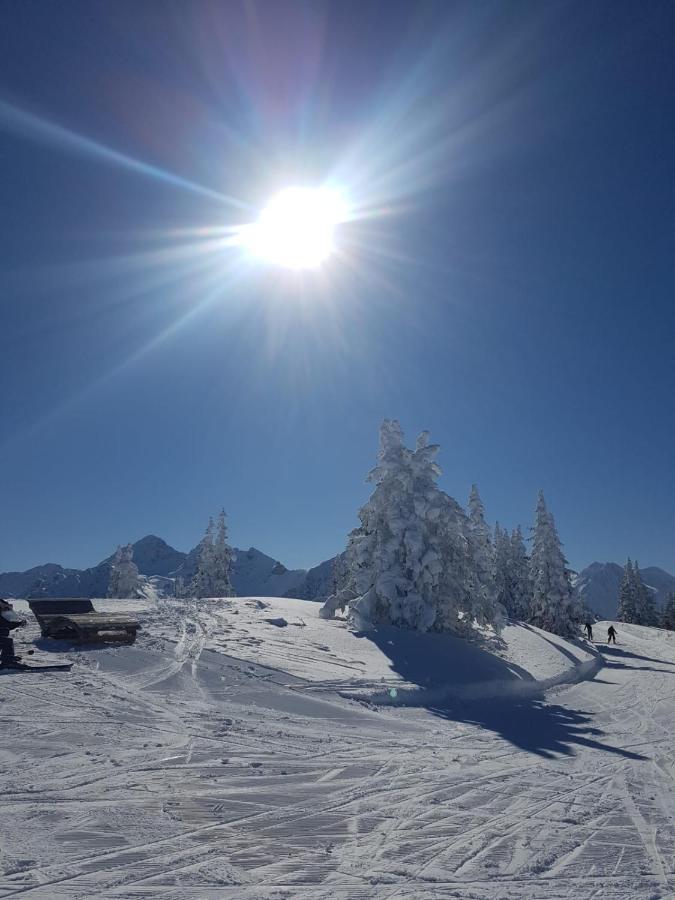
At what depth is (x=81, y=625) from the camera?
12.8 meters

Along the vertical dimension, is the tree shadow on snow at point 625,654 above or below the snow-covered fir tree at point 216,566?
below

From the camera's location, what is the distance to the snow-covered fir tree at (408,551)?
22.3 m

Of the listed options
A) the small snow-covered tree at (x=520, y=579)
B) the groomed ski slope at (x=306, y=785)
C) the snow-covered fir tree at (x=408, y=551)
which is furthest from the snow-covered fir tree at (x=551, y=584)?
the groomed ski slope at (x=306, y=785)

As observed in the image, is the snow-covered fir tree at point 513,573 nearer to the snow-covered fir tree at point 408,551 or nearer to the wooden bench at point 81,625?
the snow-covered fir tree at point 408,551

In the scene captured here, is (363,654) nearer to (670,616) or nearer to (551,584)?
(551,584)

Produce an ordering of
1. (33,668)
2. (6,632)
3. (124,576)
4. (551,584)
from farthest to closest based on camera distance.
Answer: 1. (124,576)
2. (551,584)
3. (6,632)
4. (33,668)

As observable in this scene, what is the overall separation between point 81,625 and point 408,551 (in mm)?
13822

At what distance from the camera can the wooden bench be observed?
12906 millimetres

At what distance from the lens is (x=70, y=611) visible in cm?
1432

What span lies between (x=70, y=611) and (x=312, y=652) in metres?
7.07

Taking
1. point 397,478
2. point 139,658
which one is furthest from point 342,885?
point 397,478

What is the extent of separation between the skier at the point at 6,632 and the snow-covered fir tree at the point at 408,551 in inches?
531

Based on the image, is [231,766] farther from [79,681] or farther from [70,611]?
[70,611]

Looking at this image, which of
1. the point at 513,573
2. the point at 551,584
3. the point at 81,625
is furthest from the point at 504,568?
the point at 81,625
